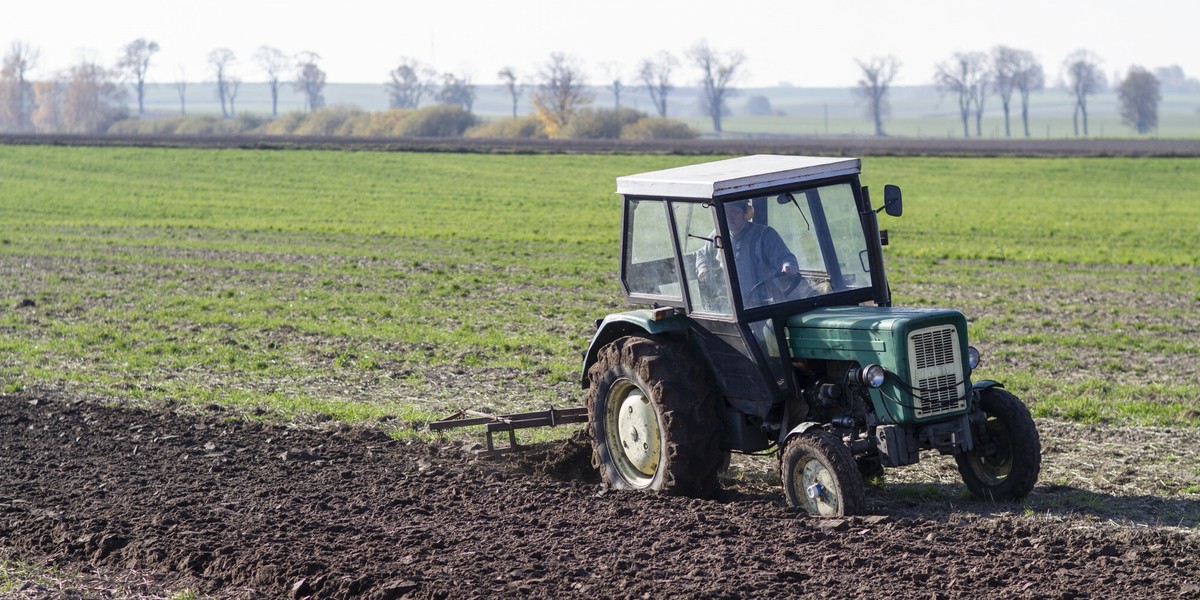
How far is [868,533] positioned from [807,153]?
44.0m

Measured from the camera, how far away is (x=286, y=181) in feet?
153

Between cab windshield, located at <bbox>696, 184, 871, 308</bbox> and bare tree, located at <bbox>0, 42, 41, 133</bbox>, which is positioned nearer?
cab windshield, located at <bbox>696, 184, 871, 308</bbox>

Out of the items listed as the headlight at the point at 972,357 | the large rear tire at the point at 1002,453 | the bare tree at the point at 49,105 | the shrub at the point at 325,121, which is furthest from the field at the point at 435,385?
the bare tree at the point at 49,105

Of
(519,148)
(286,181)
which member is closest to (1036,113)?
(519,148)

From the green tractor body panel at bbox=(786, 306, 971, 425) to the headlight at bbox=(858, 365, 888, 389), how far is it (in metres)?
0.10

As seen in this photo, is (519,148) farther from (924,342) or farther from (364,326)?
(924,342)

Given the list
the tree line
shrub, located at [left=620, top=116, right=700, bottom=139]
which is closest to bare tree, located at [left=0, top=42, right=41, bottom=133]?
the tree line

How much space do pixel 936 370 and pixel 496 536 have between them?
2.70 meters

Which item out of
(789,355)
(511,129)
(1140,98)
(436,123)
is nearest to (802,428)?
(789,355)

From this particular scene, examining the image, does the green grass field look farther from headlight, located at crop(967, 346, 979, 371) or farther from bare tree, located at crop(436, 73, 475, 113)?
bare tree, located at crop(436, 73, 475, 113)

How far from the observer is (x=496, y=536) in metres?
7.30

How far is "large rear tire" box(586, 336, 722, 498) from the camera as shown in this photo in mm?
7730

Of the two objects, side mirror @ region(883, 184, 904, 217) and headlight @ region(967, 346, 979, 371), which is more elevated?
side mirror @ region(883, 184, 904, 217)

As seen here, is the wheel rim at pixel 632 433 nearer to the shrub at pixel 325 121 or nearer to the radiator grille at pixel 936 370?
the radiator grille at pixel 936 370
